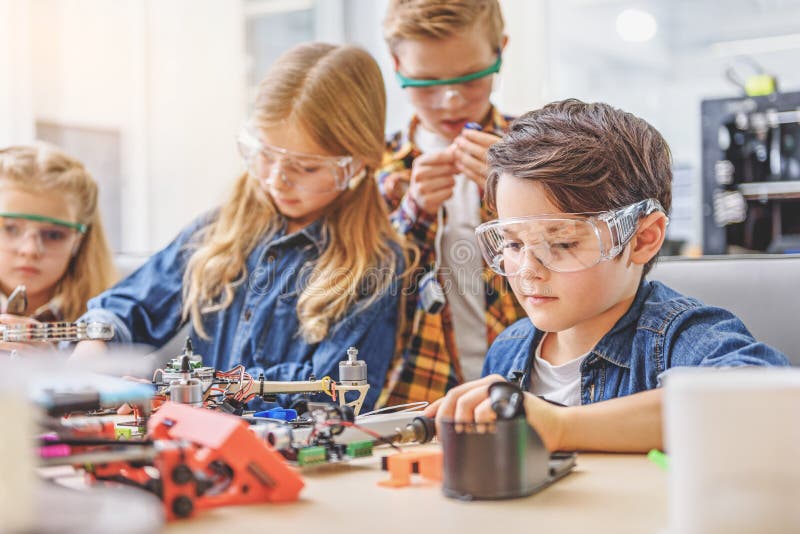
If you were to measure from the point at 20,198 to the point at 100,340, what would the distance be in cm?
56

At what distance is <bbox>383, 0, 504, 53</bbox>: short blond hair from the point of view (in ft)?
6.68

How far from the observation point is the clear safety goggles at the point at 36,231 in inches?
83.0

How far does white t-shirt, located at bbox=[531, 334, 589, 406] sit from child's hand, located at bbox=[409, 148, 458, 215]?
58cm

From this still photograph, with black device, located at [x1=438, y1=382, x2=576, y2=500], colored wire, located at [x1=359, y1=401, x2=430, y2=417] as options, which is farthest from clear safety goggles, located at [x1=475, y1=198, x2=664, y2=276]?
black device, located at [x1=438, y1=382, x2=576, y2=500]

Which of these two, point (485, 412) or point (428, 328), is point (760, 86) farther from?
point (485, 412)

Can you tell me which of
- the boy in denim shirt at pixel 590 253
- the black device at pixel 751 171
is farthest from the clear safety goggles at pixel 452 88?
the black device at pixel 751 171

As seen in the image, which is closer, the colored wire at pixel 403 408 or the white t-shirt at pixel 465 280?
the colored wire at pixel 403 408

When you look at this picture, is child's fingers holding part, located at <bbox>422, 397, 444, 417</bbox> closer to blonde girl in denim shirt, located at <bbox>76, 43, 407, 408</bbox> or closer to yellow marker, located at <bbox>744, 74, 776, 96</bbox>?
blonde girl in denim shirt, located at <bbox>76, 43, 407, 408</bbox>

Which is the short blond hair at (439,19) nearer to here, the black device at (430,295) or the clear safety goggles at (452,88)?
the clear safety goggles at (452,88)

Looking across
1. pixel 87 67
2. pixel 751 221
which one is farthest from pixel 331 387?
pixel 87 67

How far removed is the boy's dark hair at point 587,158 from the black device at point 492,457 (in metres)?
0.61

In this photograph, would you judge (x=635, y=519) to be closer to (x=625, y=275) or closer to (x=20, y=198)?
(x=625, y=275)

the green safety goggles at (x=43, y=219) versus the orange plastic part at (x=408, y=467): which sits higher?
the green safety goggles at (x=43, y=219)

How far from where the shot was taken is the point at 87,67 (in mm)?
4184
